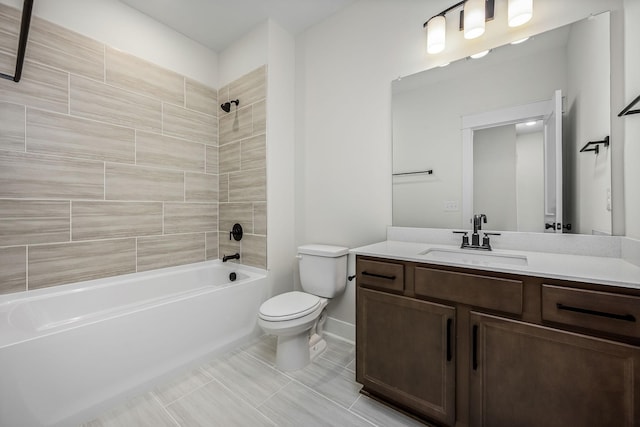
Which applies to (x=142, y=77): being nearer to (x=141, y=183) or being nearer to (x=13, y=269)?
(x=141, y=183)

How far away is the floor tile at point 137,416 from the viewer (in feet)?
4.31

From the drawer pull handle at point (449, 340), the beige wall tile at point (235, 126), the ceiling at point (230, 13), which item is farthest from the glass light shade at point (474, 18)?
the beige wall tile at point (235, 126)

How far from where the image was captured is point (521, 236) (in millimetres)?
1469

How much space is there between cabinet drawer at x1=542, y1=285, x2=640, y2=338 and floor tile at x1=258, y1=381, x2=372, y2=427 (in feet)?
3.29

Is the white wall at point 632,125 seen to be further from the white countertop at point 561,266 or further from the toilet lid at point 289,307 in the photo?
the toilet lid at point 289,307

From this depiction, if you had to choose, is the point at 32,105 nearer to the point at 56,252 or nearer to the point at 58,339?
the point at 56,252

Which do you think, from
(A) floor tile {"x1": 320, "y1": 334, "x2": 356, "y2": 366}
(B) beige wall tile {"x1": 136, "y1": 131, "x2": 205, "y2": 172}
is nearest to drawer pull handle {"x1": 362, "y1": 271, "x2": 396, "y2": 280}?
(A) floor tile {"x1": 320, "y1": 334, "x2": 356, "y2": 366}

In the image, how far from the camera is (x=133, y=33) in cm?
210

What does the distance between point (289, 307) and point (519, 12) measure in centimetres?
217

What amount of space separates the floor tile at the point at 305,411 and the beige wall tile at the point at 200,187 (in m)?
1.86

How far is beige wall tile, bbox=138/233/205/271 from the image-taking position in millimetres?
2184

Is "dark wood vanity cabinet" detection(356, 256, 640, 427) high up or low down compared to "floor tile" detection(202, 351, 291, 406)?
up

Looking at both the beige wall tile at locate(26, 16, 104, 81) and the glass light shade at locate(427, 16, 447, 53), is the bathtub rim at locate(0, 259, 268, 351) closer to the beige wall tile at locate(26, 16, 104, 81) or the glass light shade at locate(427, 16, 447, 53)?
the beige wall tile at locate(26, 16, 104, 81)

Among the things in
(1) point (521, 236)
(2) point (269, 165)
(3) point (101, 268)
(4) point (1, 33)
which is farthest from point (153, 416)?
(4) point (1, 33)
